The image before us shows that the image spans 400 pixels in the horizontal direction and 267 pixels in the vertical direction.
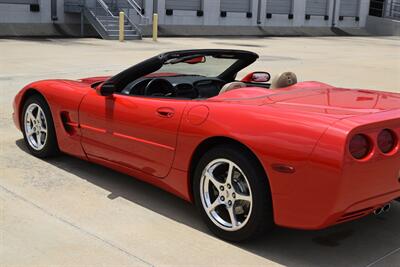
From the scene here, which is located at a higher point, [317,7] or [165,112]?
[317,7]

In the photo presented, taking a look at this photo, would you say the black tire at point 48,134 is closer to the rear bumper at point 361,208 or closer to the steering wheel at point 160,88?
the steering wheel at point 160,88

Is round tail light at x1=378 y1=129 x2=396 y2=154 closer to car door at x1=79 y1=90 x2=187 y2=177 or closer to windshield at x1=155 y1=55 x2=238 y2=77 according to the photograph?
car door at x1=79 y1=90 x2=187 y2=177

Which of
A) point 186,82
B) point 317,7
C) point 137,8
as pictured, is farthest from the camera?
point 317,7

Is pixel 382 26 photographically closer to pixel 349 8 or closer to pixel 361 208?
pixel 349 8

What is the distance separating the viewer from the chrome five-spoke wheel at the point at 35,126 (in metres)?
5.12

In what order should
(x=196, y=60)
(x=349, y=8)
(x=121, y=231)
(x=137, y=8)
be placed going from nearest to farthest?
(x=121, y=231) → (x=196, y=60) → (x=137, y=8) → (x=349, y=8)

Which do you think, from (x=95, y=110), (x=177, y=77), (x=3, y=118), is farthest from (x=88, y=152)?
(x=3, y=118)

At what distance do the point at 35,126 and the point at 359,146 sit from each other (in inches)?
131

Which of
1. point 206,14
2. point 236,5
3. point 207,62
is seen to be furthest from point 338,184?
point 236,5

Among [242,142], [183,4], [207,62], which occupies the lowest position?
[242,142]

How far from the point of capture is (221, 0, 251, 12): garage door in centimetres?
3494

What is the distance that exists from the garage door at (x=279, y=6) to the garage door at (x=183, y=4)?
694 cm

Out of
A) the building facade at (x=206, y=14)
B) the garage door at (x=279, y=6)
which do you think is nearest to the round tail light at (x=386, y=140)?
the building facade at (x=206, y=14)

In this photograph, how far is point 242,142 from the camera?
330 centimetres
